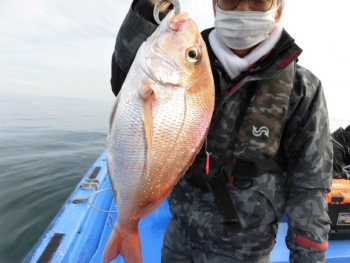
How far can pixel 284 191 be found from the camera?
1.53 metres

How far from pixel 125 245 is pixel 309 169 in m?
1.08

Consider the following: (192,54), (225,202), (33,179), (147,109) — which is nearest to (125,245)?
(225,202)

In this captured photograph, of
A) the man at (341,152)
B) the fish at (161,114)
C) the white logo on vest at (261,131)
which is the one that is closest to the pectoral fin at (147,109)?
the fish at (161,114)

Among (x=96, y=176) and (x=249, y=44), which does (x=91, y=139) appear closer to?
(x=96, y=176)

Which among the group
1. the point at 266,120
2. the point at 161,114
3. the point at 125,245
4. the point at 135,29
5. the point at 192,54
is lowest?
the point at 125,245

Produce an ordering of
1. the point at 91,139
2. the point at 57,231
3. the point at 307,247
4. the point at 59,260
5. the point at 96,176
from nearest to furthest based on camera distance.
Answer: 1. the point at 307,247
2. the point at 59,260
3. the point at 57,231
4. the point at 96,176
5. the point at 91,139

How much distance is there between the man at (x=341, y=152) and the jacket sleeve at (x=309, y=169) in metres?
3.10

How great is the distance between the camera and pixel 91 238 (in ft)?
9.09

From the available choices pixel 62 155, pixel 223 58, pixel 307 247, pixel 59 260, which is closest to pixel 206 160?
pixel 223 58

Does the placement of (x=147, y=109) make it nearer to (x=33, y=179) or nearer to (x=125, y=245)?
(x=125, y=245)

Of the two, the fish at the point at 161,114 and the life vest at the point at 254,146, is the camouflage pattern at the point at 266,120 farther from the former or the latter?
the fish at the point at 161,114

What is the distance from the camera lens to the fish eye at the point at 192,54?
43.4 inches

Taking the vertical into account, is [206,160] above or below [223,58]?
below

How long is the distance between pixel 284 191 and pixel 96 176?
374cm
